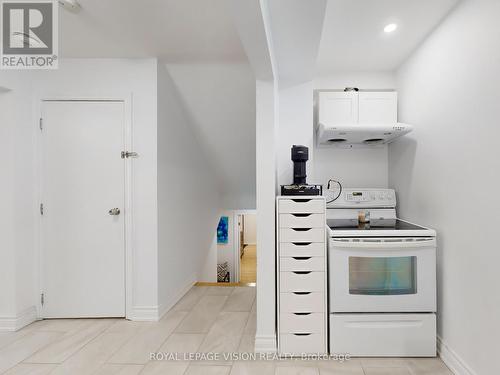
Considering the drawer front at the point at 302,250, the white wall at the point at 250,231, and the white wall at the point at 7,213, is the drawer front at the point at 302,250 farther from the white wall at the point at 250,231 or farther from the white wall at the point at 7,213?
the white wall at the point at 250,231

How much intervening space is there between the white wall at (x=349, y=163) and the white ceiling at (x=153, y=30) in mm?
1033

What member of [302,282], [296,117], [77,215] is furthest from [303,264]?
[77,215]

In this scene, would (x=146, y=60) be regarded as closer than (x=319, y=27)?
No

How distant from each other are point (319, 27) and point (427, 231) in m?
1.62

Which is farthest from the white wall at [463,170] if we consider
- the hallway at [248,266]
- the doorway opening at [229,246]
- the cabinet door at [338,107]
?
the hallway at [248,266]

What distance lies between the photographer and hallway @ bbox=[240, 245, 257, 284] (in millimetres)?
6797

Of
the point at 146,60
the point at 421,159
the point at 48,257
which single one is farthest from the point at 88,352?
the point at 421,159

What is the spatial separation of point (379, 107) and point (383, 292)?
5.61ft

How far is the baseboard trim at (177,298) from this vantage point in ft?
9.78

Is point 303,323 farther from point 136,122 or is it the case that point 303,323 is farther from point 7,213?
point 7,213

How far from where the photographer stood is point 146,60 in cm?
288

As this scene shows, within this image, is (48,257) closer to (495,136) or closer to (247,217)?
(495,136)

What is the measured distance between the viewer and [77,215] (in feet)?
9.40

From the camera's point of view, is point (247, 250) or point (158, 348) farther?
point (247, 250)
